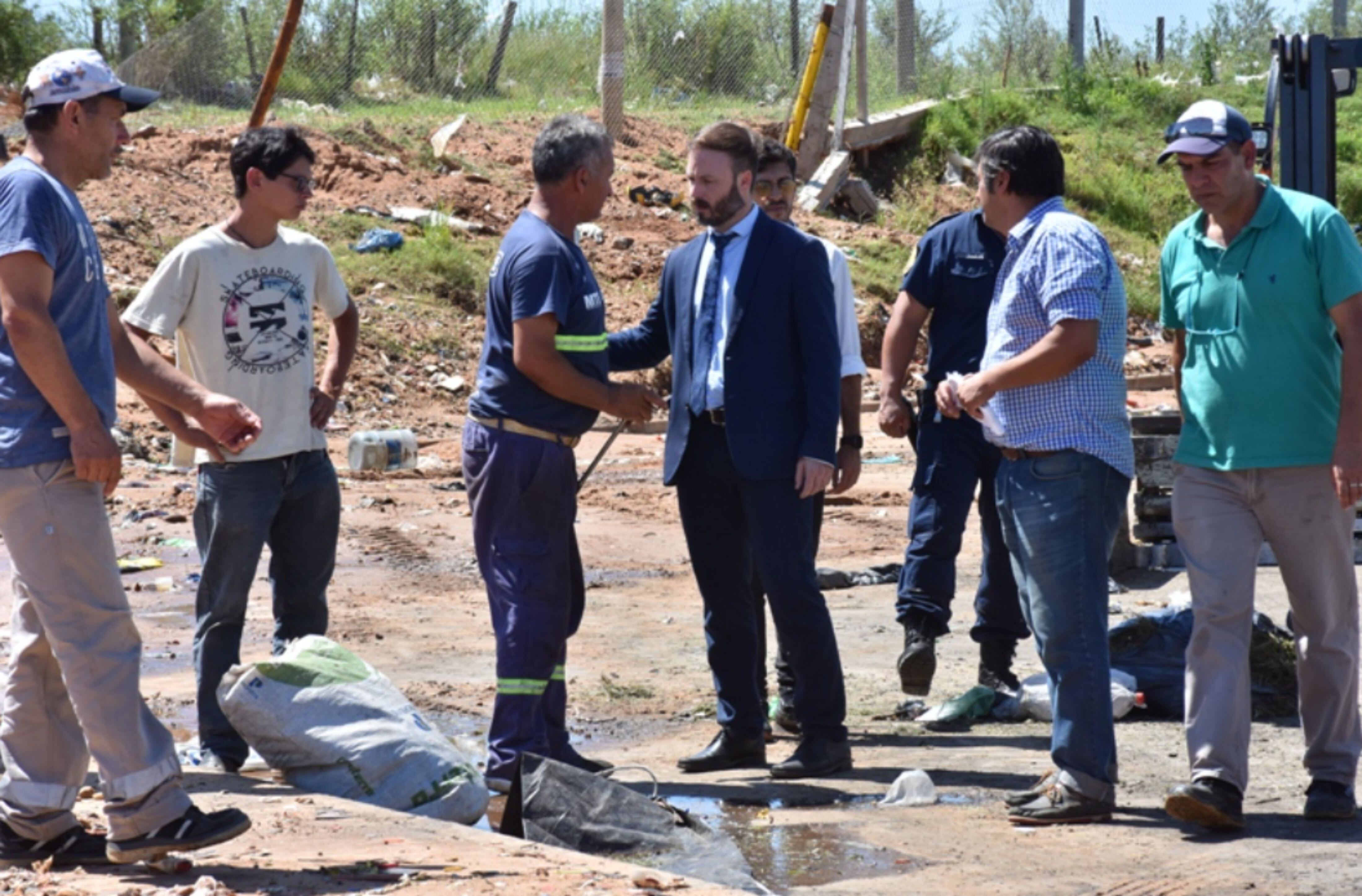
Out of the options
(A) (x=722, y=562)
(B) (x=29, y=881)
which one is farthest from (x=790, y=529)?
(B) (x=29, y=881)

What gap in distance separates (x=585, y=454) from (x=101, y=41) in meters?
18.7

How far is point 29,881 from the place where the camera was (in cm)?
399

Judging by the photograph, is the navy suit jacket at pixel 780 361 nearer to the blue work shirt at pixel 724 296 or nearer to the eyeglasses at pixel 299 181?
the blue work shirt at pixel 724 296

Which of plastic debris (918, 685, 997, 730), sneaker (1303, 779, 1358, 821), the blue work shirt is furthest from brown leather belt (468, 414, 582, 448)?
sneaker (1303, 779, 1358, 821)

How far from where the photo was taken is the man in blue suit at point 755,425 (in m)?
5.38

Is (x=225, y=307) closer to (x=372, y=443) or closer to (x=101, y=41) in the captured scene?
(x=372, y=443)

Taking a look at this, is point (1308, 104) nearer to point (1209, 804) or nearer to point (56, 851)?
point (1209, 804)

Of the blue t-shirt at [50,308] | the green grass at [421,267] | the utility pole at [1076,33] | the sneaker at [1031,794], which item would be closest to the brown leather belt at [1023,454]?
the sneaker at [1031,794]

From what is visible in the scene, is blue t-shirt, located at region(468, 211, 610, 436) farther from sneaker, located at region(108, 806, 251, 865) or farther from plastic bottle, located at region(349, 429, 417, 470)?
plastic bottle, located at region(349, 429, 417, 470)

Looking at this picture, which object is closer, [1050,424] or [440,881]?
[440,881]

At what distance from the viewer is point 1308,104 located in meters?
9.80

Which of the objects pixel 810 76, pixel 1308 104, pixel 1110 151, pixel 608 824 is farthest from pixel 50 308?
pixel 1110 151

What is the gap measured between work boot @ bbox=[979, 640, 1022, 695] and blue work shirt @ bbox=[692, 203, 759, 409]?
1660mm

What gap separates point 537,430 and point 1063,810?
1.94m
